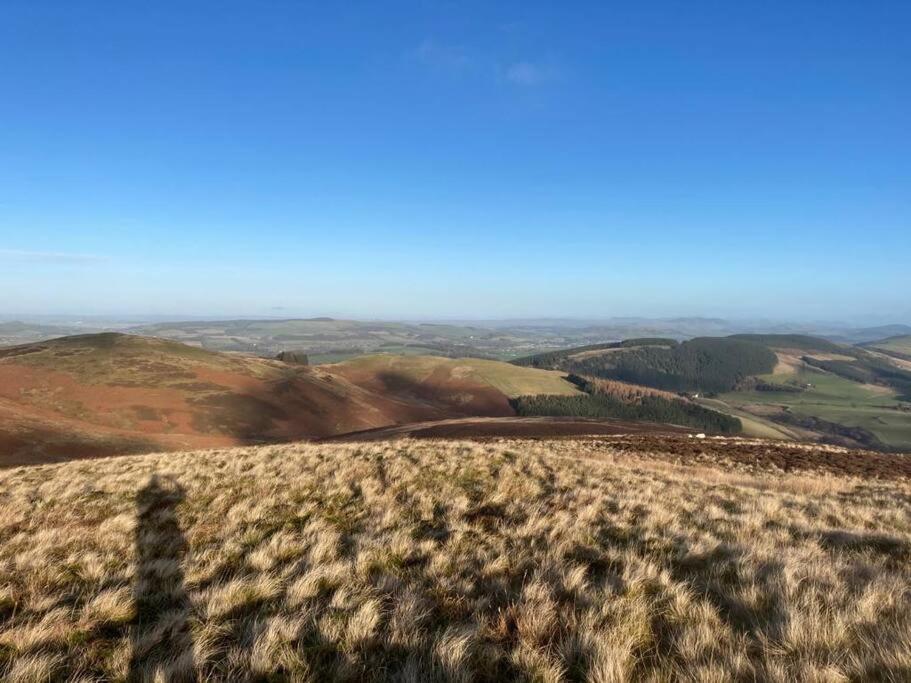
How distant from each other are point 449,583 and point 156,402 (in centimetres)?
7106

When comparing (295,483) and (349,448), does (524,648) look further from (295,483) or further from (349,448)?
(349,448)

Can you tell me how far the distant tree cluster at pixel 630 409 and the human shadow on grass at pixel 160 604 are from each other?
112722 mm

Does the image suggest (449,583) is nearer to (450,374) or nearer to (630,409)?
(450,374)

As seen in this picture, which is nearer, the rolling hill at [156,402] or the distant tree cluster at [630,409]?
the rolling hill at [156,402]

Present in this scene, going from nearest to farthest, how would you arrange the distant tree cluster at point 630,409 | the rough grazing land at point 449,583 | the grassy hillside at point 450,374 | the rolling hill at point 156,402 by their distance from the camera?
the rough grazing land at point 449,583, the rolling hill at point 156,402, the distant tree cluster at point 630,409, the grassy hillside at point 450,374

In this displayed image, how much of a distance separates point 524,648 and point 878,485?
778 inches

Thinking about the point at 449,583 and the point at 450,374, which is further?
the point at 450,374

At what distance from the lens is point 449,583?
6.10m

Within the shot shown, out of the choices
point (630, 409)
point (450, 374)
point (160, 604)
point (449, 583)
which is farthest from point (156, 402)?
point (630, 409)

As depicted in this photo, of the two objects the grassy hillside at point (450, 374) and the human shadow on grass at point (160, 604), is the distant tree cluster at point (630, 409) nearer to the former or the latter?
the grassy hillside at point (450, 374)

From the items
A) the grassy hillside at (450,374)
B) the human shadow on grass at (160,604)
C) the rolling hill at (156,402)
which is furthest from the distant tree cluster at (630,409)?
the human shadow on grass at (160,604)

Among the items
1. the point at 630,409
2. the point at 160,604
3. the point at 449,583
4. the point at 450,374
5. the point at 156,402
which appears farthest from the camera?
the point at 630,409

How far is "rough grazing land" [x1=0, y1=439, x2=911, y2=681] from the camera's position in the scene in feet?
13.5

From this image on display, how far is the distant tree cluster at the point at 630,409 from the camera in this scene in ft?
407
